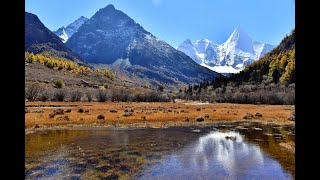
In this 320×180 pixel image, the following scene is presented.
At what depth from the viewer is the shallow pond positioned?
17219 millimetres

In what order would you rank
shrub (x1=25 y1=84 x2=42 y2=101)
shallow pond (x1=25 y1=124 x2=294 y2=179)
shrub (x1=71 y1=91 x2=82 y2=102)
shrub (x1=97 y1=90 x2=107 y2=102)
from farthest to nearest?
shrub (x1=97 y1=90 x2=107 y2=102) → shrub (x1=71 y1=91 x2=82 y2=102) → shrub (x1=25 y1=84 x2=42 y2=101) → shallow pond (x1=25 y1=124 x2=294 y2=179)

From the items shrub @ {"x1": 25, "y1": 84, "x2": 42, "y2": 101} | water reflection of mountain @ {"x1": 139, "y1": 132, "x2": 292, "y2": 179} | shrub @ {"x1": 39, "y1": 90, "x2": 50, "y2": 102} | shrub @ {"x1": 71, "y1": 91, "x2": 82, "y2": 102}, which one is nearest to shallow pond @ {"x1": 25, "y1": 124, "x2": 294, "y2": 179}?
water reflection of mountain @ {"x1": 139, "y1": 132, "x2": 292, "y2": 179}

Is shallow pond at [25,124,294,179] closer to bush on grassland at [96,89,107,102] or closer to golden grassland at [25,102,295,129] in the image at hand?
golden grassland at [25,102,295,129]

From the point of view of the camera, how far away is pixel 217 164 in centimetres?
1984

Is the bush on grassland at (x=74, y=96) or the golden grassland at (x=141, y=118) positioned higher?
the bush on grassland at (x=74, y=96)

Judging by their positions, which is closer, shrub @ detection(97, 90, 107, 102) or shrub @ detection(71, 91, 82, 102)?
shrub @ detection(71, 91, 82, 102)

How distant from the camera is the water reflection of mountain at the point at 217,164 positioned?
17000 mm

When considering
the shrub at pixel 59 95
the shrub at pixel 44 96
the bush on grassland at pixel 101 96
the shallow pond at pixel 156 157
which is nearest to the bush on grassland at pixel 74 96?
the shrub at pixel 59 95

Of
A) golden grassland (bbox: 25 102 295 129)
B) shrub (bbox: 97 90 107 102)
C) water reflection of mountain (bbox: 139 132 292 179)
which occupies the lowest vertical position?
water reflection of mountain (bbox: 139 132 292 179)

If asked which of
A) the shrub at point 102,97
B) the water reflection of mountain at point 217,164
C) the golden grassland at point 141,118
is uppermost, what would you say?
the shrub at point 102,97

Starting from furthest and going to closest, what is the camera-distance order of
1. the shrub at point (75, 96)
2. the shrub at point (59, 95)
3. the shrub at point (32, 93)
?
the shrub at point (75, 96)
the shrub at point (59, 95)
the shrub at point (32, 93)

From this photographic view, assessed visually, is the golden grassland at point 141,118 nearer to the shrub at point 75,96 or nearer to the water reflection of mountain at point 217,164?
the water reflection of mountain at point 217,164
